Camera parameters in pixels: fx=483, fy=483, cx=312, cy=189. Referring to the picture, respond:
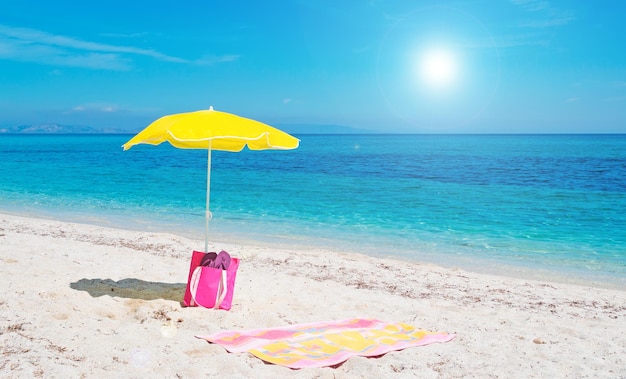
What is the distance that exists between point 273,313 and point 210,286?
860 mm

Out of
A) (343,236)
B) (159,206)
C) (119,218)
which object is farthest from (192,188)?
(343,236)

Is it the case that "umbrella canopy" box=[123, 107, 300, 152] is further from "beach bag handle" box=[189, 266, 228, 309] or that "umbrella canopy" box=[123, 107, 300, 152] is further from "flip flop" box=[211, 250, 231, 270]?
"beach bag handle" box=[189, 266, 228, 309]

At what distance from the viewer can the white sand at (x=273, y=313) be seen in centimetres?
Result: 431

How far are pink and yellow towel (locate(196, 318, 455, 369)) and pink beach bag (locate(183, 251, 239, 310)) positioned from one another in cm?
91

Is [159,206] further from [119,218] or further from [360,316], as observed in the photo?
[360,316]

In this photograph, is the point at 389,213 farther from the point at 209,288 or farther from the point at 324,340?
the point at 324,340

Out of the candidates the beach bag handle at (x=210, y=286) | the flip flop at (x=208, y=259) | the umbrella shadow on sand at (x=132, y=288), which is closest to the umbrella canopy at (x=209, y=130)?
the flip flop at (x=208, y=259)

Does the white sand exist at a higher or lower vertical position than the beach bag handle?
lower

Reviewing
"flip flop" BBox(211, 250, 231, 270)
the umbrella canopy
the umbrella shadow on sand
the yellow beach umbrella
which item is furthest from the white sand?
the umbrella canopy

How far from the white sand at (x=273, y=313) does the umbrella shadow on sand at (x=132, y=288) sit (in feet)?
0.08

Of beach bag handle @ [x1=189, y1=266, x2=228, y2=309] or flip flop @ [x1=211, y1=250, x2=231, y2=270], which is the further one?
flip flop @ [x1=211, y1=250, x2=231, y2=270]

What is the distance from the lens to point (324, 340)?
16.7ft

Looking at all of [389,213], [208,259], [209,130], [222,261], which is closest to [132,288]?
[208,259]

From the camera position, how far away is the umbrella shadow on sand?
20.7ft
